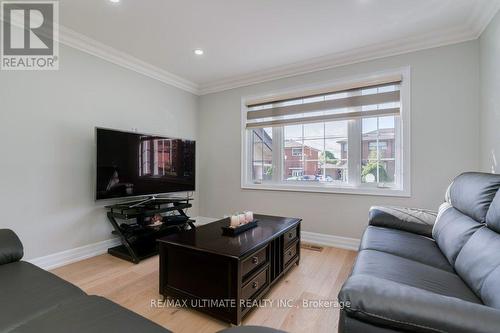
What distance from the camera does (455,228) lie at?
1.52m

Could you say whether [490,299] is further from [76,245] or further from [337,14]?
[76,245]

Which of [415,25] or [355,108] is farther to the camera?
[355,108]

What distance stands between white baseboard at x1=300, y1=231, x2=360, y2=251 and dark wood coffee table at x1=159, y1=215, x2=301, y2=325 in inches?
50.3

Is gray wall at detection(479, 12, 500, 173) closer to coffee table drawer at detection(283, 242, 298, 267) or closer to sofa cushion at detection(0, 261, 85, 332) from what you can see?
coffee table drawer at detection(283, 242, 298, 267)

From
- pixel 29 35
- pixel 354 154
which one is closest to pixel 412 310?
pixel 354 154

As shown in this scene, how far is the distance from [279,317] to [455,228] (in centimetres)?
129

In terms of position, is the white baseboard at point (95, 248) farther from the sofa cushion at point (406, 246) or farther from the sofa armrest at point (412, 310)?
the sofa armrest at point (412, 310)

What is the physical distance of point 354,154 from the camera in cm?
305

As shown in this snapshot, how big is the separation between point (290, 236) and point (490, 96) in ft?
7.24

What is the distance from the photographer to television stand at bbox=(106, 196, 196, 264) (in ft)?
8.70

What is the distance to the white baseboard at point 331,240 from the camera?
9.69 ft

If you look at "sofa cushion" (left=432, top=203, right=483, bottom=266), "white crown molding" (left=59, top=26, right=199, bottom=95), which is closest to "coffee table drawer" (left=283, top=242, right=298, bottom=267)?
"sofa cushion" (left=432, top=203, right=483, bottom=266)

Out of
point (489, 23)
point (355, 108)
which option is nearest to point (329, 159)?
point (355, 108)

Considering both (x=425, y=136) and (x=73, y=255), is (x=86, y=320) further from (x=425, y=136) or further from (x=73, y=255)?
(x=425, y=136)
